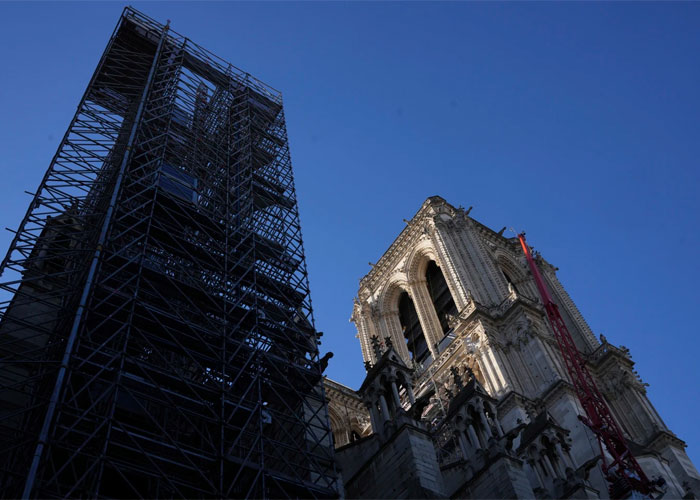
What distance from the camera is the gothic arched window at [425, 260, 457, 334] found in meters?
39.9

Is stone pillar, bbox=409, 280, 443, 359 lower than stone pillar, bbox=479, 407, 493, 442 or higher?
higher

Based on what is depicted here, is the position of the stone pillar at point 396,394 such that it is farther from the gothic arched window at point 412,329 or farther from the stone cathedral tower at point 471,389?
the gothic arched window at point 412,329

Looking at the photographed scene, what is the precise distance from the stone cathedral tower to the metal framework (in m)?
1.84

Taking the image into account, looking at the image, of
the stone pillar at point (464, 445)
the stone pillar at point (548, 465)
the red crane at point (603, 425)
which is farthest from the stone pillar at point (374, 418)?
the red crane at point (603, 425)

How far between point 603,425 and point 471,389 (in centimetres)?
1089

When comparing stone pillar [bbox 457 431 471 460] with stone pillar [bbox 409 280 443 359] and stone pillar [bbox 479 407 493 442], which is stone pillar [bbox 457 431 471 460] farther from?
stone pillar [bbox 409 280 443 359]

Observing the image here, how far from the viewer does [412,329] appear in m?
43.0

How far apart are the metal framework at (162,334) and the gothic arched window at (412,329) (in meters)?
17.4

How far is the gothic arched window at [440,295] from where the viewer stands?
39.9m

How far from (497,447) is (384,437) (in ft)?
11.5

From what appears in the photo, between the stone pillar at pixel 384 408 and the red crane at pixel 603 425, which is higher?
the red crane at pixel 603 425

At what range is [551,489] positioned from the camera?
73.8 ft

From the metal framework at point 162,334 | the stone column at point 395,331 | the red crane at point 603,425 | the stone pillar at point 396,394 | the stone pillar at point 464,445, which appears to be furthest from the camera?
the stone column at point 395,331

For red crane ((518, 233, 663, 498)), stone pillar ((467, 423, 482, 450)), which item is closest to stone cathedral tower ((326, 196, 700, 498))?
stone pillar ((467, 423, 482, 450))
